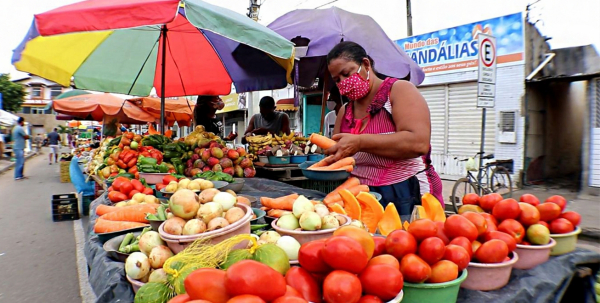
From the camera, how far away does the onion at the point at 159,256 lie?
4.82ft

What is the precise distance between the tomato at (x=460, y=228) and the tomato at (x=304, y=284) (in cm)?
68

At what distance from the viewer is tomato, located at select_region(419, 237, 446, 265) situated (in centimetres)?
124

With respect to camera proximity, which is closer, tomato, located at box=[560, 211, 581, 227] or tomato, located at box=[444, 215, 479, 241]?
tomato, located at box=[444, 215, 479, 241]

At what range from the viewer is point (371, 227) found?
1.90 meters

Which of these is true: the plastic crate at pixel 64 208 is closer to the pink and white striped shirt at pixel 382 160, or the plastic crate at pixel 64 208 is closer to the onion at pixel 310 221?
the pink and white striped shirt at pixel 382 160

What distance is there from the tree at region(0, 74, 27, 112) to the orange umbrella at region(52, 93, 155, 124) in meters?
28.0

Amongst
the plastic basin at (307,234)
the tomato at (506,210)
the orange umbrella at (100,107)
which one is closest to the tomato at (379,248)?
the plastic basin at (307,234)

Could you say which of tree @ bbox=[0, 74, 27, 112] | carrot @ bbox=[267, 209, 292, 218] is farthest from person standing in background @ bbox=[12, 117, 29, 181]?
tree @ bbox=[0, 74, 27, 112]

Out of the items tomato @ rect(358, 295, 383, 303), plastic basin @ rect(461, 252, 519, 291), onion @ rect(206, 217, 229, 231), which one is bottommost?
plastic basin @ rect(461, 252, 519, 291)

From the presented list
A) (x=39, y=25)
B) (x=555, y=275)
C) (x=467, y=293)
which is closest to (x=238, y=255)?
(x=467, y=293)

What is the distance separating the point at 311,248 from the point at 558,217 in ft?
5.02

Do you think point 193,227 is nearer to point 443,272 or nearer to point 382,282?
point 382,282

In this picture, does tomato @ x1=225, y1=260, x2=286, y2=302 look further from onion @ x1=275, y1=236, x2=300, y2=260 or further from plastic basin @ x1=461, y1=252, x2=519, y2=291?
plastic basin @ x1=461, y1=252, x2=519, y2=291

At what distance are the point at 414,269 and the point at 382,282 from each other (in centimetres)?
18
